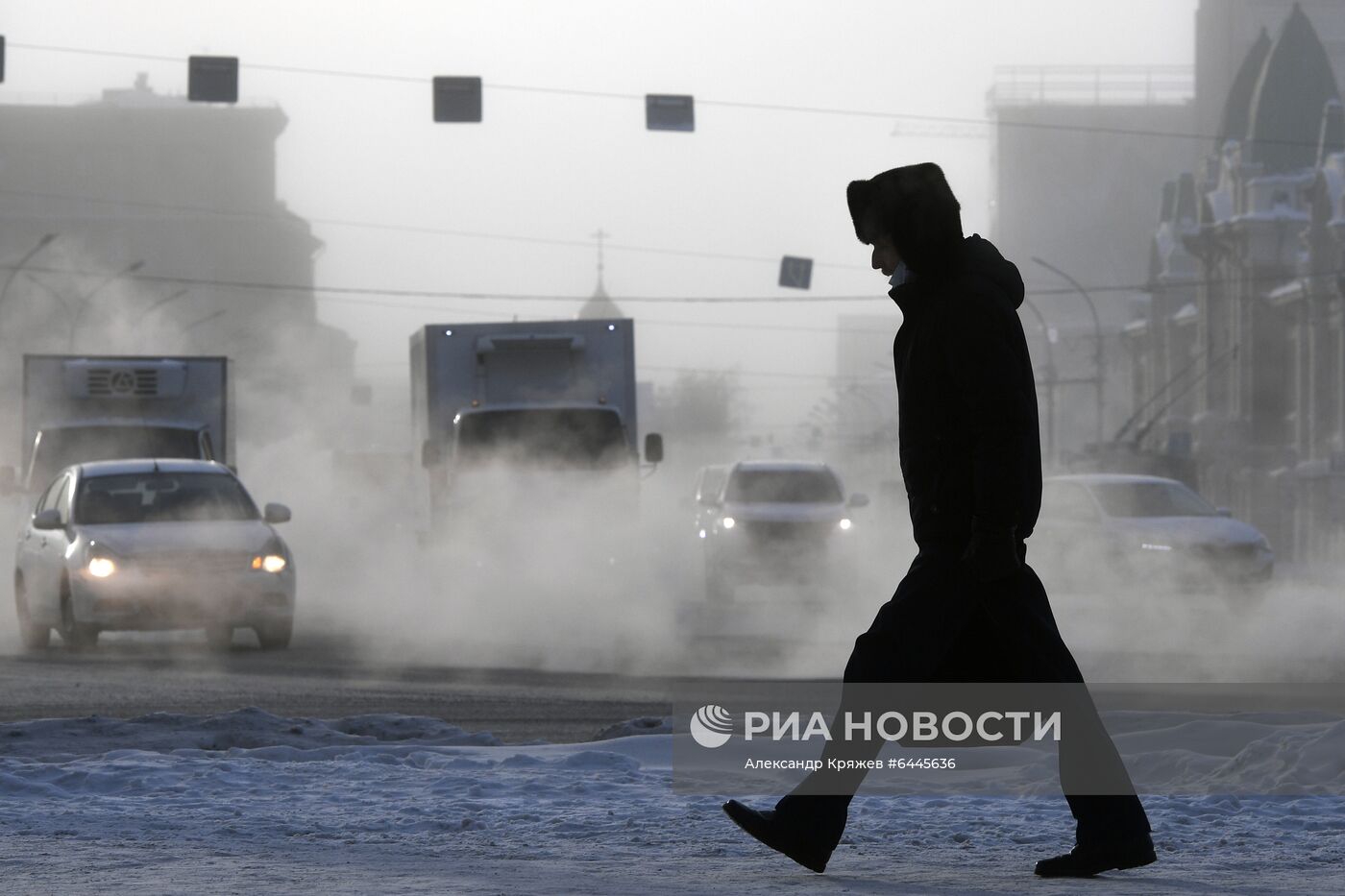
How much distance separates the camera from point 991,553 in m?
5.49

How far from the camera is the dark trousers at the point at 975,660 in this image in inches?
219

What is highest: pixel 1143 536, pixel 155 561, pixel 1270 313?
pixel 1270 313

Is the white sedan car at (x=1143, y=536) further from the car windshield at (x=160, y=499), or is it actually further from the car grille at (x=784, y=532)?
the car windshield at (x=160, y=499)

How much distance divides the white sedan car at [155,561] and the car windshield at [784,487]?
356 inches

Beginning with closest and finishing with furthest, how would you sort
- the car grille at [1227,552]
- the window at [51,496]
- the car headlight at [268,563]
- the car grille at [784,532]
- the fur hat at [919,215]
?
the fur hat at [919,215] → the car headlight at [268,563] → the window at [51,496] → the car grille at [1227,552] → the car grille at [784,532]

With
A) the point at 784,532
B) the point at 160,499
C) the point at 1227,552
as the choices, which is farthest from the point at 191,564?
the point at 1227,552

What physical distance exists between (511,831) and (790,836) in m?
1.33

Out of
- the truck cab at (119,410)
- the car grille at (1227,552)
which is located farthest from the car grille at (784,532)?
the truck cab at (119,410)

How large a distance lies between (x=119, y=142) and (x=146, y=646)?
107814 mm

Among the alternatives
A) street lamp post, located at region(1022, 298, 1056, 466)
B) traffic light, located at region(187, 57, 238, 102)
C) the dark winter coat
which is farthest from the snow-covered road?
street lamp post, located at region(1022, 298, 1056, 466)

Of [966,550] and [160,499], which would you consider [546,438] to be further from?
[966,550]

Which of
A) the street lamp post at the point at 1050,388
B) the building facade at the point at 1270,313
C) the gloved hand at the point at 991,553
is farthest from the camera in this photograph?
the building facade at the point at 1270,313

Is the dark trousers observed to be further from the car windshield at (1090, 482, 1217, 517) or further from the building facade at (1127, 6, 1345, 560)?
the building facade at (1127, 6, 1345, 560)

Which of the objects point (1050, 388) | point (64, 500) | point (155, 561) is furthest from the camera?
point (1050, 388)
